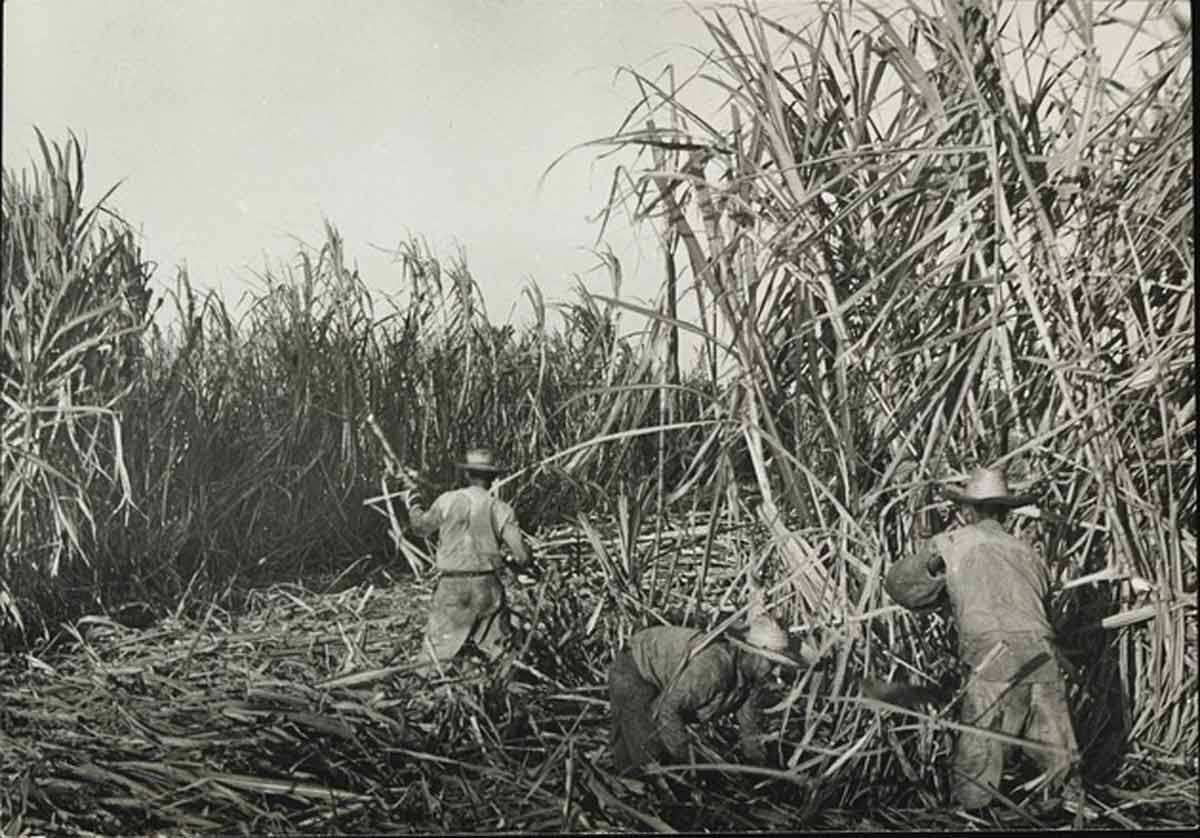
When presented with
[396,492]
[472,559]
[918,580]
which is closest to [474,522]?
[472,559]

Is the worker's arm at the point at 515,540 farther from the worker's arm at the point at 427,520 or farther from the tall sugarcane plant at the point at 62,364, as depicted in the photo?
the tall sugarcane plant at the point at 62,364

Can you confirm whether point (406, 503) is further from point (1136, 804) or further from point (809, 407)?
point (1136, 804)

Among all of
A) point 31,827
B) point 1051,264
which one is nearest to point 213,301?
point 31,827

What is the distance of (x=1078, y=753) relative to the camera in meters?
2.58

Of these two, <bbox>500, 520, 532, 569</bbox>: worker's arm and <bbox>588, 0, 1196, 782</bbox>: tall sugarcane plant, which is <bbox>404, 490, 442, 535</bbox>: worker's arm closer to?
<bbox>500, 520, 532, 569</bbox>: worker's arm

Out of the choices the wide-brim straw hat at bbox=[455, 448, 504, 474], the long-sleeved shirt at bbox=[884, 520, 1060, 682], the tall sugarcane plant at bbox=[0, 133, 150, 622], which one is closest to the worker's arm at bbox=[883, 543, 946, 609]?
the long-sleeved shirt at bbox=[884, 520, 1060, 682]

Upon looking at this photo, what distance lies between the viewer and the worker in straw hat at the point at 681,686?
2.70m

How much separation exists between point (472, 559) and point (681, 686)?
0.85 m

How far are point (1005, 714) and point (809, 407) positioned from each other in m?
Answer: 0.93

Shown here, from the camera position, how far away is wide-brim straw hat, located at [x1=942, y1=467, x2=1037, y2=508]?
8.63ft

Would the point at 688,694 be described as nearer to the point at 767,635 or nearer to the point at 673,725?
the point at 673,725

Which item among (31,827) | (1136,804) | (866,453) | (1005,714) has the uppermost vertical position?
(866,453)

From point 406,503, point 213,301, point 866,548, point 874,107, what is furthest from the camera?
point 213,301

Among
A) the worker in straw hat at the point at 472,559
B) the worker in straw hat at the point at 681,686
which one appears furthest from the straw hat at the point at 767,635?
the worker in straw hat at the point at 472,559
